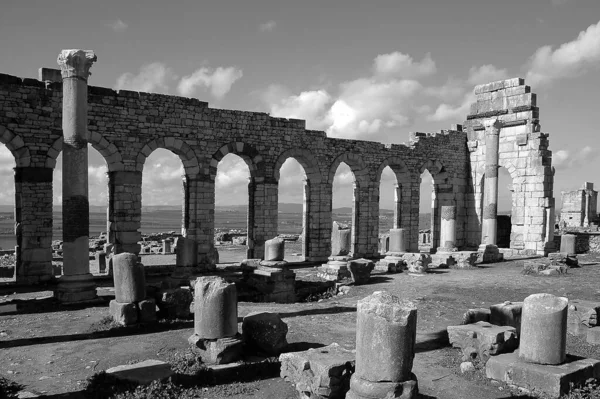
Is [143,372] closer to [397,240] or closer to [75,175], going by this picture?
[75,175]

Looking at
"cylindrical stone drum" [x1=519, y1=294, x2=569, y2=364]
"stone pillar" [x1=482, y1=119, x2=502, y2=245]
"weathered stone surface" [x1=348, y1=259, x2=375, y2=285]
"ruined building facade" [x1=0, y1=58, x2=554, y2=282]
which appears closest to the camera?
"cylindrical stone drum" [x1=519, y1=294, x2=569, y2=364]

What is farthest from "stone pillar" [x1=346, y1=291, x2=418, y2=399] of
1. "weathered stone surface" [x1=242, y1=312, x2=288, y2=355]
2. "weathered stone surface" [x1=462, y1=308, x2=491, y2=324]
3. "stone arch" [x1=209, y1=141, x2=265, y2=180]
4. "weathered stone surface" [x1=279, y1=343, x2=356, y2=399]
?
"stone arch" [x1=209, y1=141, x2=265, y2=180]

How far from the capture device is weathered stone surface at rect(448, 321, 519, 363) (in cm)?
771

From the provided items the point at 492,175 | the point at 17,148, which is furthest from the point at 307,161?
the point at 17,148

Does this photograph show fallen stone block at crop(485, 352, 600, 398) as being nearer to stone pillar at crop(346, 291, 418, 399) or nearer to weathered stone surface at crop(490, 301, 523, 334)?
stone pillar at crop(346, 291, 418, 399)

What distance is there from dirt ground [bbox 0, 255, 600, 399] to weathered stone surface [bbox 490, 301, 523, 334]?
0.93 meters

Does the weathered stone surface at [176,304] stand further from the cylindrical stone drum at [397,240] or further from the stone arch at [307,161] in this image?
the cylindrical stone drum at [397,240]

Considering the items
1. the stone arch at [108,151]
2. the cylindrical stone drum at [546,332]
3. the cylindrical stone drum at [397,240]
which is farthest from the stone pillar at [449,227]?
the cylindrical stone drum at [546,332]

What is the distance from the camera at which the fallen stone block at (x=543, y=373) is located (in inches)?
247

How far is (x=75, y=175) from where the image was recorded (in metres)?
11.5

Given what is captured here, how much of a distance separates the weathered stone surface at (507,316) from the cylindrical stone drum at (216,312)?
521 cm

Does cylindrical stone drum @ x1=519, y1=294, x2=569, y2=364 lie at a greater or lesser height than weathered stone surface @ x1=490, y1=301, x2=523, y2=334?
greater

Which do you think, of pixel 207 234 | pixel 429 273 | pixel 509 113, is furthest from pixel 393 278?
pixel 509 113

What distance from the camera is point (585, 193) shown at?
34312mm
